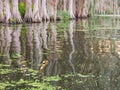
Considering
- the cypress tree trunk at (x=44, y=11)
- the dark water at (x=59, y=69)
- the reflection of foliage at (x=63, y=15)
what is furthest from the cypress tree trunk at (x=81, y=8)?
the dark water at (x=59, y=69)

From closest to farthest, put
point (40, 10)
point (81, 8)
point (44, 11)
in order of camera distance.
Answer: point (40, 10) → point (44, 11) → point (81, 8)

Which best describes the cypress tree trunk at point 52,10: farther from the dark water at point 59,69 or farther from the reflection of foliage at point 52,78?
the reflection of foliage at point 52,78

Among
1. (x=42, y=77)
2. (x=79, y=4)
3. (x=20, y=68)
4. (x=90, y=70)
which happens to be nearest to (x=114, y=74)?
(x=90, y=70)

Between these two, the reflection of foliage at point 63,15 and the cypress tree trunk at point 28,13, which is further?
the reflection of foliage at point 63,15

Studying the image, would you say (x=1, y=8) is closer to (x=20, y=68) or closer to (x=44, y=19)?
(x=44, y=19)

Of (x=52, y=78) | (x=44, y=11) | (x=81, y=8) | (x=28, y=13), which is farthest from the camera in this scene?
(x=81, y=8)

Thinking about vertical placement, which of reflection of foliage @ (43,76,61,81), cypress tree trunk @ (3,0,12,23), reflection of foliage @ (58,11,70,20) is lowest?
reflection of foliage @ (43,76,61,81)

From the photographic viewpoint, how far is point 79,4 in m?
57.0

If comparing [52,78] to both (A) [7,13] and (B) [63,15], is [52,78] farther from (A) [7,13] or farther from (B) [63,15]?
(B) [63,15]

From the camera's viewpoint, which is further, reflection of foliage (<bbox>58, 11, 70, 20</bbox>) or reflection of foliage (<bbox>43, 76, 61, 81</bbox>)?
reflection of foliage (<bbox>58, 11, 70, 20</bbox>)

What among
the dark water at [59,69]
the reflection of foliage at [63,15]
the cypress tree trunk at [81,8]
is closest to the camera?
the dark water at [59,69]

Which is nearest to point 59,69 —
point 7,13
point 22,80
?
point 22,80

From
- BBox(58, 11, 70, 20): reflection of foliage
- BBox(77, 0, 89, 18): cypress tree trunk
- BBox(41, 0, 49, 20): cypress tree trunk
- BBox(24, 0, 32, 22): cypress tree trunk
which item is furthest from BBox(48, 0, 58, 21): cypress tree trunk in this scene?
BBox(77, 0, 89, 18): cypress tree trunk

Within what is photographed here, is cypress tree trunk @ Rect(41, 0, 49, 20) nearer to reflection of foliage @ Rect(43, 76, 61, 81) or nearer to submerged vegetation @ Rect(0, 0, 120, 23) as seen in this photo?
submerged vegetation @ Rect(0, 0, 120, 23)
